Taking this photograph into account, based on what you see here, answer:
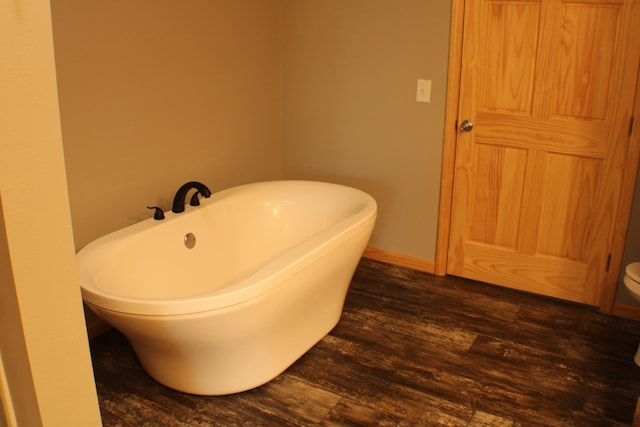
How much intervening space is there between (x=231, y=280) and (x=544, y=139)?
1688 mm

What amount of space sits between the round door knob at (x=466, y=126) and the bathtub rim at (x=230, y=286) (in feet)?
2.92

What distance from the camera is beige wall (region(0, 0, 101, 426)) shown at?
1057mm

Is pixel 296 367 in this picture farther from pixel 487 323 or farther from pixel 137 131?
pixel 137 131

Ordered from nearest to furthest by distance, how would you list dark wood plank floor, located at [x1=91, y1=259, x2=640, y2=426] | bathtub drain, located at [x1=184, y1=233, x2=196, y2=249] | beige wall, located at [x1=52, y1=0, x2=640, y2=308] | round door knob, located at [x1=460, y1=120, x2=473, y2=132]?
dark wood plank floor, located at [x1=91, y1=259, x2=640, y2=426]
beige wall, located at [x1=52, y1=0, x2=640, y2=308]
bathtub drain, located at [x1=184, y1=233, x2=196, y2=249]
round door knob, located at [x1=460, y1=120, x2=473, y2=132]

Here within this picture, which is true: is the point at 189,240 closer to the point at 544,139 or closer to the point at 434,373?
the point at 434,373

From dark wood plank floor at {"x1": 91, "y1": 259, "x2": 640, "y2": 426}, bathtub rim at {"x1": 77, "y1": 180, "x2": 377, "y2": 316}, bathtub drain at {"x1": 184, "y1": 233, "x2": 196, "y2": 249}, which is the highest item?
bathtub rim at {"x1": 77, "y1": 180, "x2": 377, "y2": 316}

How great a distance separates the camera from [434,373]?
2752 millimetres

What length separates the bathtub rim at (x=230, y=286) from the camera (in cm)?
216

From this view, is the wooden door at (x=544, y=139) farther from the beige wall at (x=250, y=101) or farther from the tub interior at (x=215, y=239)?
the tub interior at (x=215, y=239)

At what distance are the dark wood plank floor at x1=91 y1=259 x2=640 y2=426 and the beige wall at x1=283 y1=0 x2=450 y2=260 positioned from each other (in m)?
0.57

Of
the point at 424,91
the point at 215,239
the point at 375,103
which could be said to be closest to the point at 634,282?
the point at 424,91

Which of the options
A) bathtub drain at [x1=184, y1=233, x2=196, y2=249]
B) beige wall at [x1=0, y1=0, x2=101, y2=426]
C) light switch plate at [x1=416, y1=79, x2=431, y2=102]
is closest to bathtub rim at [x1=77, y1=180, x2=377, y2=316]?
bathtub drain at [x1=184, y1=233, x2=196, y2=249]

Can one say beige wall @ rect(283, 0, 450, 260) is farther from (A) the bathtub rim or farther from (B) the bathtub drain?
(B) the bathtub drain

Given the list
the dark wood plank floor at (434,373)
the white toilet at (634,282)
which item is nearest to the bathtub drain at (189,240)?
the dark wood plank floor at (434,373)
